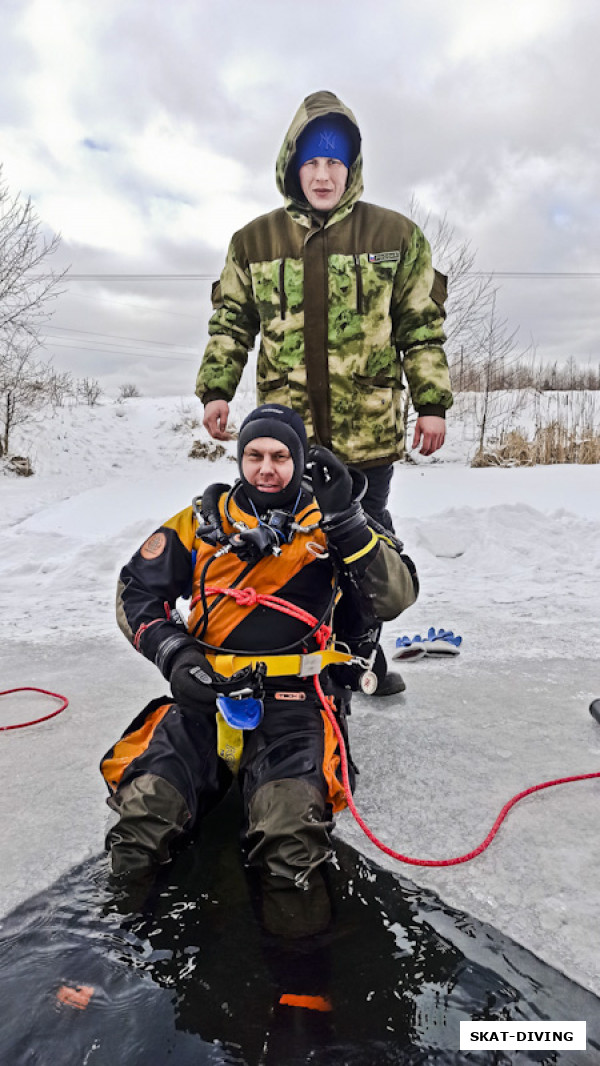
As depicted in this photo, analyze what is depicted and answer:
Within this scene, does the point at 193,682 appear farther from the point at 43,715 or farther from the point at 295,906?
the point at 43,715

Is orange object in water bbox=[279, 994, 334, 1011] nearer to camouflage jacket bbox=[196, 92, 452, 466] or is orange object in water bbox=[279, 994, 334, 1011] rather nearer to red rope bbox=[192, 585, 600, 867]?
red rope bbox=[192, 585, 600, 867]

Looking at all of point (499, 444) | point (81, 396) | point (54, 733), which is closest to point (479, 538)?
point (54, 733)

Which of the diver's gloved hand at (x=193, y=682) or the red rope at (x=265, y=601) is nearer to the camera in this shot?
the diver's gloved hand at (x=193, y=682)

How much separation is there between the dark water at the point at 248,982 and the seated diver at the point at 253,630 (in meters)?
0.21

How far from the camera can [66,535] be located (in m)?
6.49

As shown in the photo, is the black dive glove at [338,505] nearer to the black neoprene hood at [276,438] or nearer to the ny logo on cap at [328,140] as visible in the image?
the black neoprene hood at [276,438]

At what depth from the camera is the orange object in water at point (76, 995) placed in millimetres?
1236

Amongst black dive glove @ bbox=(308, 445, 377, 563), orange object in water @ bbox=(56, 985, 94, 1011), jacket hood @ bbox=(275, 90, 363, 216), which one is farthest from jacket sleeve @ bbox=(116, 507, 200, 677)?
jacket hood @ bbox=(275, 90, 363, 216)

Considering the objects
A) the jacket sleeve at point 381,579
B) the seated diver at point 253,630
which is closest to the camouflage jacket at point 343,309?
the seated diver at point 253,630

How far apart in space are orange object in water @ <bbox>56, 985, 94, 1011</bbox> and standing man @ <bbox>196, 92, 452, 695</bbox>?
6.29 ft

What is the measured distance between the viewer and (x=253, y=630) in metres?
2.09

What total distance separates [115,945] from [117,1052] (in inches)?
10.8

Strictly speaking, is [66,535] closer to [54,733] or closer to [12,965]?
[54,733]

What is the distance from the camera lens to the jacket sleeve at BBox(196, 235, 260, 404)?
9.30 feet
